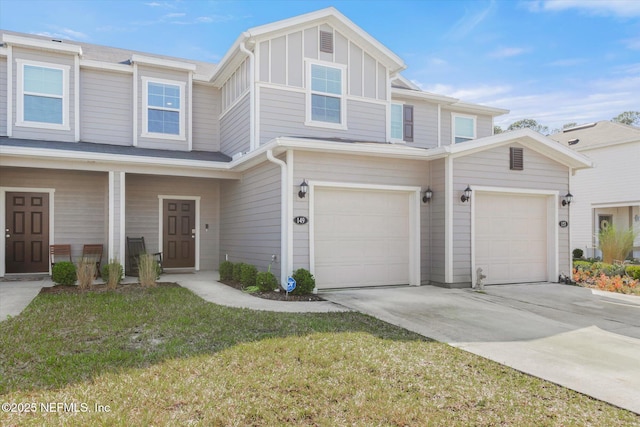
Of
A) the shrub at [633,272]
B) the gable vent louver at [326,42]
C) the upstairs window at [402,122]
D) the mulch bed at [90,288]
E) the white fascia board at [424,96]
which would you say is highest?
the gable vent louver at [326,42]

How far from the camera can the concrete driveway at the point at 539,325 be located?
13.0 ft

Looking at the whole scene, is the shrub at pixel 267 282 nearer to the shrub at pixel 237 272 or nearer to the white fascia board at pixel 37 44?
the shrub at pixel 237 272

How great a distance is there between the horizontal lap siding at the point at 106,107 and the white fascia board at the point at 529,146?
790 cm

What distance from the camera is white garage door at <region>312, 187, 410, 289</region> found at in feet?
27.6

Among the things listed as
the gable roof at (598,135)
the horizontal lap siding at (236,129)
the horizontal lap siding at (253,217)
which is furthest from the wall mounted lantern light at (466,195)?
the gable roof at (598,135)

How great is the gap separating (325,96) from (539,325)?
6.82 metres

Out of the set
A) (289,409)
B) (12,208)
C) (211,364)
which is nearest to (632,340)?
(289,409)

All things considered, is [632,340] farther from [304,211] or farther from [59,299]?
[59,299]

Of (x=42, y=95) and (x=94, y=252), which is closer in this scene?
(x=42, y=95)

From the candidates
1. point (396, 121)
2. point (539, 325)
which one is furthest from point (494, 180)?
point (396, 121)

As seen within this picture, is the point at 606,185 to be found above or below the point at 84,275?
above

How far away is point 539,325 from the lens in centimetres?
584

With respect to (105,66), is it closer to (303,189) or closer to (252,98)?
(252,98)

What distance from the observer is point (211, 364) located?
3961 millimetres
